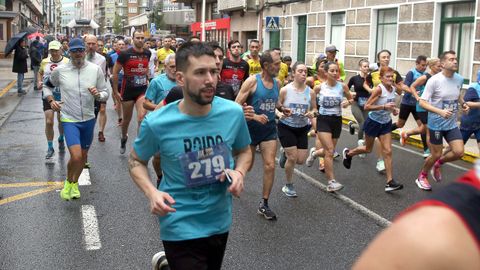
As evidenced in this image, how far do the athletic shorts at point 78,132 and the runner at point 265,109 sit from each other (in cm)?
187

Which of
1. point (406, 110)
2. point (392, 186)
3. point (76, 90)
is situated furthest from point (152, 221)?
point (406, 110)

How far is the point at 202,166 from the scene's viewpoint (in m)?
3.21

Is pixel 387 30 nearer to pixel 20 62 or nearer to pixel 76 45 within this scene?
pixel 20 62

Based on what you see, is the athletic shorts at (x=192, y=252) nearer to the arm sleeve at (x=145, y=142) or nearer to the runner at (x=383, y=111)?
the arm sleeve at (x=145, y=142)

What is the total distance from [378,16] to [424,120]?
9.74 metres

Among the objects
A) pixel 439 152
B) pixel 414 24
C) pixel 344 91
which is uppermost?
pixel 414 24

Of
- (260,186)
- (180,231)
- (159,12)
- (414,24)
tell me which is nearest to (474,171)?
(180,231)

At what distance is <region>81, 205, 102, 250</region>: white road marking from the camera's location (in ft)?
17.9

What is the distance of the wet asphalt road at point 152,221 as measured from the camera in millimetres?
5113

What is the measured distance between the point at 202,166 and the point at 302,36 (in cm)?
2237

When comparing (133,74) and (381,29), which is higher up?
(381,29)

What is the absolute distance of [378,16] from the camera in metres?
18.8

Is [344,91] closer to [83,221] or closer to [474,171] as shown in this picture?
[83,221]

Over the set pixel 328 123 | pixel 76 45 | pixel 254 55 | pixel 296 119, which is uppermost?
pixel 76 45
